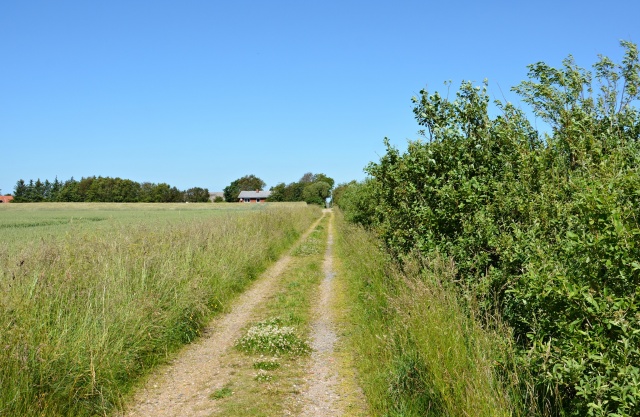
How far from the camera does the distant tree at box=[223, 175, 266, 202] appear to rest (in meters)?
151

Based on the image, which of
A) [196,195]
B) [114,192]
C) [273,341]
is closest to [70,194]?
[114,192]

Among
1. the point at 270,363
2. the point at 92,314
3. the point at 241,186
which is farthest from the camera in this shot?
the point at 241,186

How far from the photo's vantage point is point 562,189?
5.76 m

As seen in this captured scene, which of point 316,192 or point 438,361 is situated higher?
point 316,192

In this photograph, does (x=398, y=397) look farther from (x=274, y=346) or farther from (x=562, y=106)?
(x=562, y=106)

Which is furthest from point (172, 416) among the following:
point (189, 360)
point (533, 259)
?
point (533, 259)

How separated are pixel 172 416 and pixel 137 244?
19.0 feet

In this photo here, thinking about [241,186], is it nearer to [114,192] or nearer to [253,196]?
[253,196]

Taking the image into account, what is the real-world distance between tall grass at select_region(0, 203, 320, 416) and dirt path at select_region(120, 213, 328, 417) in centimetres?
27

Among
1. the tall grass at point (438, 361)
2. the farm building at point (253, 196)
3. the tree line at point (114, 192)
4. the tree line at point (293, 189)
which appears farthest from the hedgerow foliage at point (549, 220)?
the farm building at point (253, 196)

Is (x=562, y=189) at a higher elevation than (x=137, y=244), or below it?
higher

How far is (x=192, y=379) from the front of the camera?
23.3 ft

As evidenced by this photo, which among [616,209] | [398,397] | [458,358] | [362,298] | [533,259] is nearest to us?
[616,209]

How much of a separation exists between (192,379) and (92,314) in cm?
176
